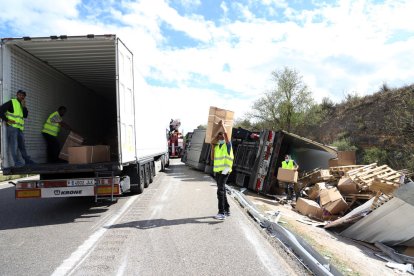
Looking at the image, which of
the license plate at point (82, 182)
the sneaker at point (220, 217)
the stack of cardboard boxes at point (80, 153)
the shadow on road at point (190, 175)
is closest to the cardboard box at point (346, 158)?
the shadow on road at point (190, 175)

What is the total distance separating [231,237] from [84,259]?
2.18m

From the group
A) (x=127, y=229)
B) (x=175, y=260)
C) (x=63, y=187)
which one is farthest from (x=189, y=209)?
(x=175, y=260)

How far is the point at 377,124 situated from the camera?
25484 millimetres

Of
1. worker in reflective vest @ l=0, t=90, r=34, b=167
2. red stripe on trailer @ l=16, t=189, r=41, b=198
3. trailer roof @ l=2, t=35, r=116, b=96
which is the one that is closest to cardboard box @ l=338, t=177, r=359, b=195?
trailer roof @ l=2, t=35, r=116, b=96

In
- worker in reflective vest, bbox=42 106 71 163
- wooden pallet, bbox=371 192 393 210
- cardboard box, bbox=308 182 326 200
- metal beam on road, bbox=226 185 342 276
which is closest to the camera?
metal beam on road, bbox=226 185 342 276

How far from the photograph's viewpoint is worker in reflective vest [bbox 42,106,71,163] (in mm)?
9133

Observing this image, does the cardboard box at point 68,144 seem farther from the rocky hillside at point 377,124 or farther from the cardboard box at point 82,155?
the rocky hillside at point 377,124

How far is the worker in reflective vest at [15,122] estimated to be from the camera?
23.7ft

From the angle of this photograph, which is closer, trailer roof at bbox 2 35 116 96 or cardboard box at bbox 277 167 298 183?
trailer roof at bbox 2 35 116 96

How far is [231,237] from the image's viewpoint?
226 inches

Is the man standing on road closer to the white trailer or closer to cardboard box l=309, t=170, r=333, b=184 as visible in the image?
the white trailer

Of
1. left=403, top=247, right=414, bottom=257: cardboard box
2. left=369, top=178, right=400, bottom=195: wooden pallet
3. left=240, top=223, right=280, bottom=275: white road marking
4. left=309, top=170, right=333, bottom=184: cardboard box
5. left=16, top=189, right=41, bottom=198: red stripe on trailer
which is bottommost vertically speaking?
left=403, top=247, right=414, bottom=257: cardboard box

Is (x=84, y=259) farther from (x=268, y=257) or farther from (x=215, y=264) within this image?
(x=268, y=257)

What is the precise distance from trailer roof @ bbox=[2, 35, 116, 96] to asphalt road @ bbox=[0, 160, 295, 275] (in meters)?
3.51
